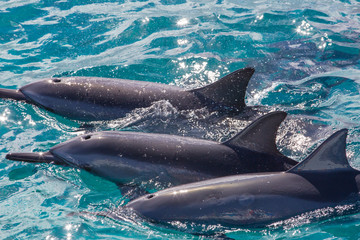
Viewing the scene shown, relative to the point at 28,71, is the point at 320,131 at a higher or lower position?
lower

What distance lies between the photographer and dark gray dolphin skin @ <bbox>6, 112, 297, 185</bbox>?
644cm

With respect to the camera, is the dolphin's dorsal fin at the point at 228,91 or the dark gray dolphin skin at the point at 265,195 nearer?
the dark gray dolphin skin at the point at 265,195

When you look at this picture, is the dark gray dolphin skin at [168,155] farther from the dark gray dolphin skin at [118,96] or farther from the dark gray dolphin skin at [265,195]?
the dark gray dolphin skin at [118,96]

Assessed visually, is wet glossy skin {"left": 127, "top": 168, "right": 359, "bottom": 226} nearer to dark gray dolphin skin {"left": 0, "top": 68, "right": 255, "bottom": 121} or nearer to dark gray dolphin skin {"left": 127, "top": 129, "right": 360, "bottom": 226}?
dark gray dolphin skin {"left": 127, "top": 129, "right": 360, "bottom": 226}

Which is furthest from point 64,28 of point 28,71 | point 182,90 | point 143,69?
point 182,90

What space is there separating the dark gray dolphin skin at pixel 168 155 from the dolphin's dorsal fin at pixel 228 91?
1.68m

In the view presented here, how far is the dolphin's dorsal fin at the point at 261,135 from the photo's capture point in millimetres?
6344

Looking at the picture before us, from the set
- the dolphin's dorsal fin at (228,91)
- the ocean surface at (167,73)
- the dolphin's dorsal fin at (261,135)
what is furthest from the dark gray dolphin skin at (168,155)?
the dolphin's dorsal fin at (228,91)

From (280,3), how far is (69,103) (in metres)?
9.27

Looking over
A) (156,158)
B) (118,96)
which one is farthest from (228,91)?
(156,158)

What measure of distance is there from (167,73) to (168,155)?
14.9ft

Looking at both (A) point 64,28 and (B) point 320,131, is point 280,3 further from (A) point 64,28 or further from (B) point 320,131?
(B) point 320,131

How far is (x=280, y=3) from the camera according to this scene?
605 inches

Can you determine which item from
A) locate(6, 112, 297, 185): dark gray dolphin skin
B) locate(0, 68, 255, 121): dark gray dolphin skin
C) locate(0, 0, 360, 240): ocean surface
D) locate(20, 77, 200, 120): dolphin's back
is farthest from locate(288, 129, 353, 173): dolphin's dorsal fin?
locate(20, 77, 200, 120): dolphin's back
